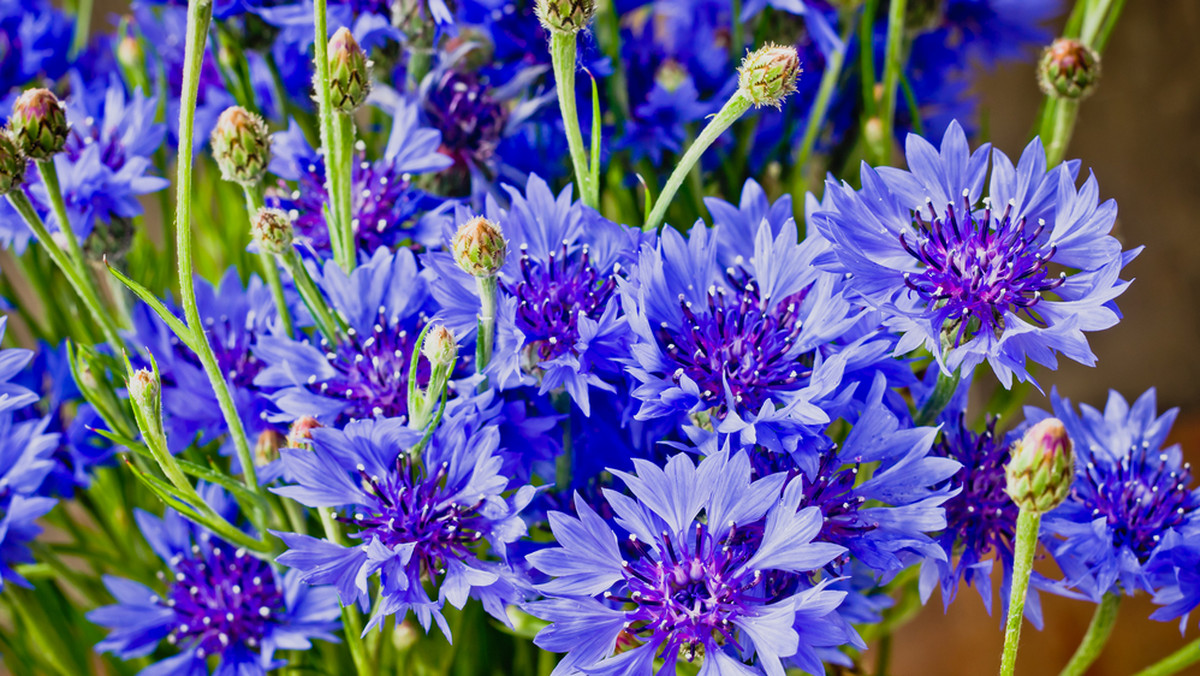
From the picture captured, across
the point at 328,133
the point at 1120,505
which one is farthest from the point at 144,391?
the point at 1120,505

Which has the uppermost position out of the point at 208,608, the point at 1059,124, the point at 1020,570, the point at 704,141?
the point at 1059,124

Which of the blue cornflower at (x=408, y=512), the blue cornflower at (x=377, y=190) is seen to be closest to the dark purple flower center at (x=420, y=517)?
the blue cornflower at (x=408, y=512)

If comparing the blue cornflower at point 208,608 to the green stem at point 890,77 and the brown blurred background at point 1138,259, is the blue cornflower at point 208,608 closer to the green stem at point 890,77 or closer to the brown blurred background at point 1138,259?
the green stem at point 890,77

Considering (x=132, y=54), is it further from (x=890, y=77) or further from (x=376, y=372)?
(x=890, y=77)

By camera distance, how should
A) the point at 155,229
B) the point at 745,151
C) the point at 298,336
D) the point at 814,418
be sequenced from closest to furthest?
the point at 814,418, the point at 298,336, the point at 745,151, the point at 155,229

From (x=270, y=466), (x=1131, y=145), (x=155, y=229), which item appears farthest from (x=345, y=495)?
(x=155, y=229)

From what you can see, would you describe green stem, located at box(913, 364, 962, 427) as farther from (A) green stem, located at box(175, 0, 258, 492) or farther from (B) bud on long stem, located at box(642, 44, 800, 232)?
(A) green stem, located at box(175, 0, 258, 492)

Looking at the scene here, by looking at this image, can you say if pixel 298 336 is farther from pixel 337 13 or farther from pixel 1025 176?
→ pixel 1025 176
